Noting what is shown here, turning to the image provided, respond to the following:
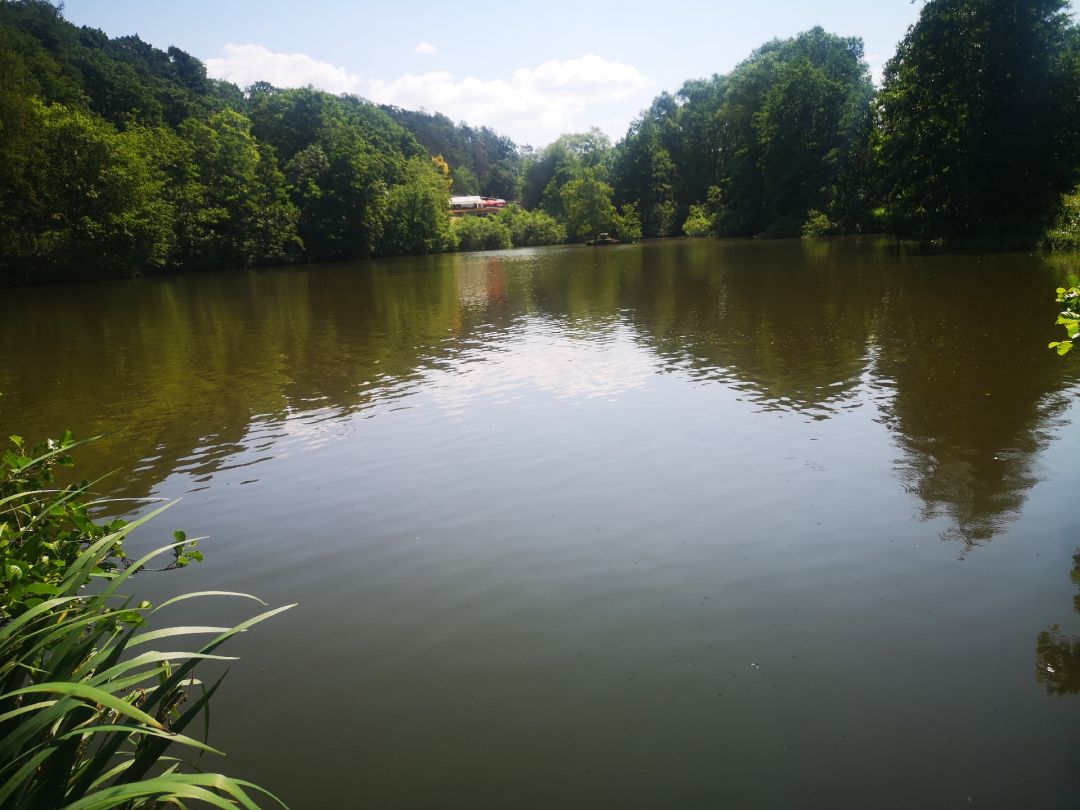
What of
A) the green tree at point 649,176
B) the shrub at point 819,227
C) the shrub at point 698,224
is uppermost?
the green tree at point 649,176

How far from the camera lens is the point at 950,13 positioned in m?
30.2

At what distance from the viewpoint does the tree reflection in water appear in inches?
156

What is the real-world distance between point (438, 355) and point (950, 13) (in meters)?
29.3

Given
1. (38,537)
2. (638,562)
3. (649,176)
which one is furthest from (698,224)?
(38,537)

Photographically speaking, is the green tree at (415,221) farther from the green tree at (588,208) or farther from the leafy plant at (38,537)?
the leafy plant at (38,537)

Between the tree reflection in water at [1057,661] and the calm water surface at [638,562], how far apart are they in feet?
0.06

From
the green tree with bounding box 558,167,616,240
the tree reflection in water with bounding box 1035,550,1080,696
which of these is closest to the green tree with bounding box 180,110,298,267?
the green tree with bounding box 558,167,616,240

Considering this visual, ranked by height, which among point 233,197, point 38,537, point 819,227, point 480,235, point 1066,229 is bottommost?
point 38,537

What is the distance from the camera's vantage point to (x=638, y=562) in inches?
223

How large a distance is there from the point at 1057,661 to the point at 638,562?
2.73 metres

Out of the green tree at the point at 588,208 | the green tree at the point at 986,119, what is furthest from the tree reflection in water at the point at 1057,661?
the green tree at the point at 588,208

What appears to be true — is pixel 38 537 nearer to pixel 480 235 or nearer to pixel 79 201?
pixel 79 201

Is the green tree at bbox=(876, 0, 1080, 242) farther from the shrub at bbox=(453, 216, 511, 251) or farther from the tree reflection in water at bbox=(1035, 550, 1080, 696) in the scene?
the shrub at bbox=(453, 216, 511, 251)

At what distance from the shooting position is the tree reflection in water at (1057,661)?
3955mm
